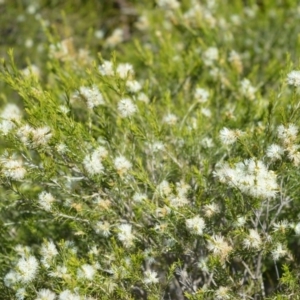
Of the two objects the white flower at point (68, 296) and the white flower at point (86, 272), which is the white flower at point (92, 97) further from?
the white flower at point (68, 296)

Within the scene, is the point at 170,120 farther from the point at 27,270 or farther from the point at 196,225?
the point at 27,270

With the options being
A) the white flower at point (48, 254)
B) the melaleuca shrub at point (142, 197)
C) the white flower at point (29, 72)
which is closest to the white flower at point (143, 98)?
the melaleuca shrub at point (142, 197)

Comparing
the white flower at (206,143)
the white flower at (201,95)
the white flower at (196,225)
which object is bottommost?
the white flower at (196,225)

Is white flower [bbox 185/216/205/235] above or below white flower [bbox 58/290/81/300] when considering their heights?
above

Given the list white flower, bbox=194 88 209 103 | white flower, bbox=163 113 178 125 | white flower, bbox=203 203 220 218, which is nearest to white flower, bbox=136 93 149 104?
white flower, bbox=163 113 178 125

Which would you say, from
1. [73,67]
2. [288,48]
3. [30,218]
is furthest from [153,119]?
[288,48]

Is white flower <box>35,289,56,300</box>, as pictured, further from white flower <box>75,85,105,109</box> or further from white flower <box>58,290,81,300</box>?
white flower <box>75,85,105,109</box>
